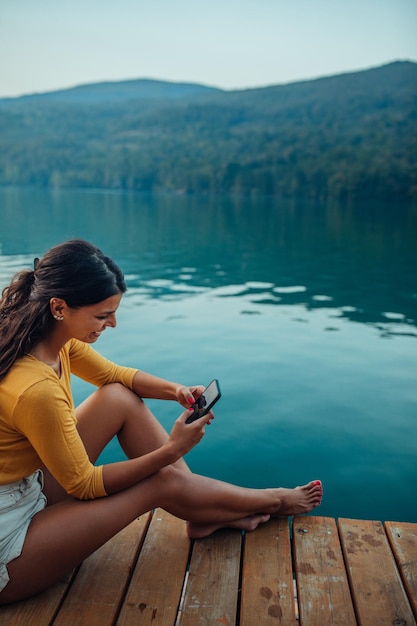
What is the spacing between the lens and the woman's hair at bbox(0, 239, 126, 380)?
186cm

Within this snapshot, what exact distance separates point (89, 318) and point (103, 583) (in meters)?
0.93

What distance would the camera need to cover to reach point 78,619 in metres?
1.82

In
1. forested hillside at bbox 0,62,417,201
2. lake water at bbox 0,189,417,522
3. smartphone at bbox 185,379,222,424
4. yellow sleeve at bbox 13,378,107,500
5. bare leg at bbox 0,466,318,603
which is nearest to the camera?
yellow sleeve at bbox 13,378,107,500

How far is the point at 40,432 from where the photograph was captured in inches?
67.7

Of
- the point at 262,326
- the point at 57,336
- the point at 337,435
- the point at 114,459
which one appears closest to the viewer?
the point at 57,336

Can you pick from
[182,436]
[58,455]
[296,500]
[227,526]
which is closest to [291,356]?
[296,500]

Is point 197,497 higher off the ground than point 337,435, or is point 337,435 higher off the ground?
point 197,497

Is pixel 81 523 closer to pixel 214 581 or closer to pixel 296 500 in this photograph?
pixel 214 581

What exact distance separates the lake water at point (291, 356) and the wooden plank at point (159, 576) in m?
1.52

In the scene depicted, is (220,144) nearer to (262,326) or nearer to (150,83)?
(262,326)

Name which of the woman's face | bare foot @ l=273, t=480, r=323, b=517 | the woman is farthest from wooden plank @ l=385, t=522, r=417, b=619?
the woman's face

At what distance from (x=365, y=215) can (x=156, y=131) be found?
71049mm

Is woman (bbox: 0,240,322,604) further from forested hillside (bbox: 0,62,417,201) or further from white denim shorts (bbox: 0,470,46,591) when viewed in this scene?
forested hillside (bbox: 0,62,417,201)

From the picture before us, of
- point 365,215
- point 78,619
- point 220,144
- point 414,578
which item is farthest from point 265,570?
point 220,144
